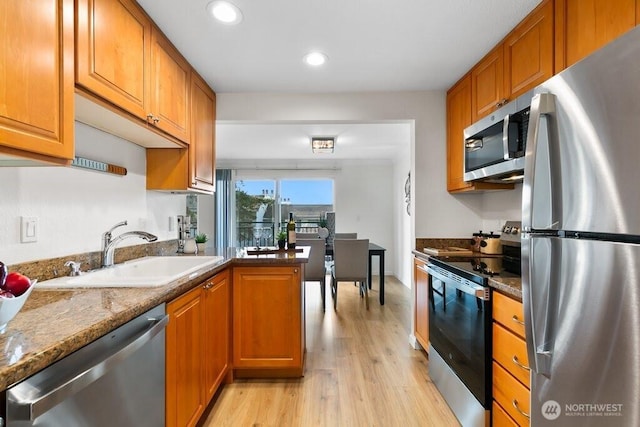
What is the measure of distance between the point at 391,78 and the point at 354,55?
1.68 ft

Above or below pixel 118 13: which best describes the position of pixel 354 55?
above

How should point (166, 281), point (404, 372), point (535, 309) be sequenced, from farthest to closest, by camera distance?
point (404, 372) → point (166, 281) → point (535, 309)

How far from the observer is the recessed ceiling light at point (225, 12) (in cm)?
170

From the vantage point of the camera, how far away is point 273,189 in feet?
21.4

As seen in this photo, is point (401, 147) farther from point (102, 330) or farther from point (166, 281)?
point (102, 330)

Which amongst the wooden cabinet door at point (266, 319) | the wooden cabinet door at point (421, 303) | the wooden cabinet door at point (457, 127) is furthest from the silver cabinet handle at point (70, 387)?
the wooden cabinet door at point (457, 127)

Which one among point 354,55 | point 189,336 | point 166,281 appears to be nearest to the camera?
point 166,281

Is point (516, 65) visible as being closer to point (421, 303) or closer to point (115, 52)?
point (421, 303)

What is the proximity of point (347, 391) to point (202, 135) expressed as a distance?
2228 millimetres

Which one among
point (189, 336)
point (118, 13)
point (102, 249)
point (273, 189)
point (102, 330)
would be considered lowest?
point (189, 336)

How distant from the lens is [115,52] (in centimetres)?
148

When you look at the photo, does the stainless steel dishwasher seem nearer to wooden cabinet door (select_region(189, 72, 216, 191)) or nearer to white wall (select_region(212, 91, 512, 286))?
wooden cabinet door (select_region(189, 72, 216, 191))

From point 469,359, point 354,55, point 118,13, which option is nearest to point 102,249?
point 118,13

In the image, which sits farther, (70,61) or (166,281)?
(166,281)
